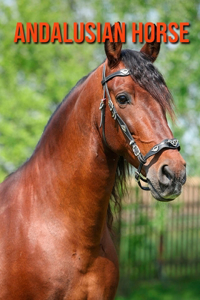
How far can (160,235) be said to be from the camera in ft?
32.6

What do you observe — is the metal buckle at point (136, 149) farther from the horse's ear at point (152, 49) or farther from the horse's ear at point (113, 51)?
the horse's ear at point (152, 49)

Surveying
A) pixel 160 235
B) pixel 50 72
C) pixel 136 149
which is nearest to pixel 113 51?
pixel 136 149

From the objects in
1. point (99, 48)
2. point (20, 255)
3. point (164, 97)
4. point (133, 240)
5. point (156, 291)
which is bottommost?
point (156, 291)

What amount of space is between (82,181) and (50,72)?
7498mm

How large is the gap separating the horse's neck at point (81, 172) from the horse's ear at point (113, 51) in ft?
0.55

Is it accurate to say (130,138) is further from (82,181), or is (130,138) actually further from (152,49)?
(152,49)

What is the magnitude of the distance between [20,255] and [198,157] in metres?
A: 6.27

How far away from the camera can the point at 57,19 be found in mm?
10336

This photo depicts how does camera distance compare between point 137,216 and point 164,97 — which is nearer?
point 164,97

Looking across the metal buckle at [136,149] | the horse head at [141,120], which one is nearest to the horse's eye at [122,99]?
the horse head at [141,120]

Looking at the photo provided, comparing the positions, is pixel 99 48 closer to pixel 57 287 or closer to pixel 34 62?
pixel 34 62

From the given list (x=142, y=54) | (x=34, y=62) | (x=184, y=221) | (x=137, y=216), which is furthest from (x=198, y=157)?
(x=142, y=54)

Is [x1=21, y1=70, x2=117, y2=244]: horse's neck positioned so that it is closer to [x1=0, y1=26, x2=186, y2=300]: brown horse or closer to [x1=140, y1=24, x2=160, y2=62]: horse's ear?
[x1=0, y1=26, x2=186, y2=300]: brown horse

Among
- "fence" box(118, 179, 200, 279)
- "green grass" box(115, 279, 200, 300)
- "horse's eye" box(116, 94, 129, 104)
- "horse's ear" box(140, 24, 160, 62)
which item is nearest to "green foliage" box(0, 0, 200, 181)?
"fence" box(118, 179, 200, 279)
